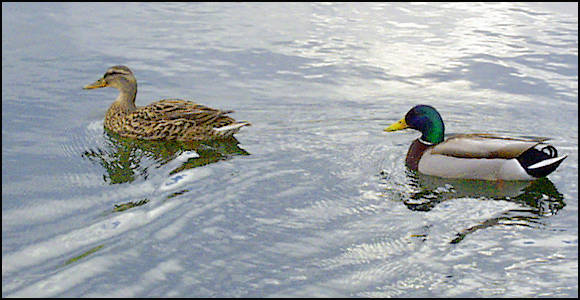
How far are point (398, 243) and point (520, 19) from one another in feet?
35.8

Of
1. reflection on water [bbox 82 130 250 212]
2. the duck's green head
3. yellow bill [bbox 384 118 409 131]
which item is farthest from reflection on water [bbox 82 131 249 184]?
the duck's green head

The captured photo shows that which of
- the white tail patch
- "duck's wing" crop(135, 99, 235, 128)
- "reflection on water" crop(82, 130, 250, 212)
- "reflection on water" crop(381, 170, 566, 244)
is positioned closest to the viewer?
"reflection on water" crop(381, 170, 566, 244)

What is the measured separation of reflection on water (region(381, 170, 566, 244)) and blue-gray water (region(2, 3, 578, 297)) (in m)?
0.03

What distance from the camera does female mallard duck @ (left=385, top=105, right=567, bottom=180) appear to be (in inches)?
281

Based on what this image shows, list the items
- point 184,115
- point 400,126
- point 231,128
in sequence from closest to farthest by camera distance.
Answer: point 400,126, point 231,128, point 184,115

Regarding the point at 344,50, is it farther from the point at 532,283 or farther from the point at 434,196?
the point at 532,283

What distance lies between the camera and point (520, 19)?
15281mm

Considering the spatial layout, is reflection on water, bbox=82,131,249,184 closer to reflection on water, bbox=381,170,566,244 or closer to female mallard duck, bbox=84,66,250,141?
female mallard duck, bbox=84,66,250,141

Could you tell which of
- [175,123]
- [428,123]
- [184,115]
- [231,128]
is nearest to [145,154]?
[175,123]

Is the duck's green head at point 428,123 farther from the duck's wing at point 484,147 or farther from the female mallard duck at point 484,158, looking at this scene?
the duck's wing at point 484,147

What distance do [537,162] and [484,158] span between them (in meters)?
0.49

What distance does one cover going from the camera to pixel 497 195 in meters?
6.93

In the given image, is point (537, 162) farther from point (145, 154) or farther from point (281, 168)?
point (145, 154)

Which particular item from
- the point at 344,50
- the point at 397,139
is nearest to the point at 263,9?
the point at 344,50
